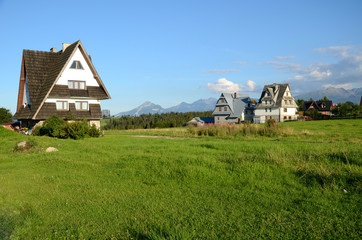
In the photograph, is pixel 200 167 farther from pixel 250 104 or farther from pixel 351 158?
pixel 250 104

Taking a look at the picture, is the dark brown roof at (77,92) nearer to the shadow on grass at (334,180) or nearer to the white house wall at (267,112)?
the shadow on grass at (334,180)

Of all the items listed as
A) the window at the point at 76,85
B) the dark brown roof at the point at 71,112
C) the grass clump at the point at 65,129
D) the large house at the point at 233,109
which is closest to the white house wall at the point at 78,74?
the window at the point at 76,85

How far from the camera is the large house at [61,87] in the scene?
30759 mm

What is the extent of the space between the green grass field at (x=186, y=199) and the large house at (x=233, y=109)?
67693 millimetres

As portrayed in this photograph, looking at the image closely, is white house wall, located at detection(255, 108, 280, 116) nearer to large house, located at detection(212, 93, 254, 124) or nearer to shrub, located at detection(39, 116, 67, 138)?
large house, located at detection(212, 93, 254, 124)

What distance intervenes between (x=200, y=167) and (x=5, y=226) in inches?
252

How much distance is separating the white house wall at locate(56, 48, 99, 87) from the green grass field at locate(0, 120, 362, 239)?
2149 centimetres

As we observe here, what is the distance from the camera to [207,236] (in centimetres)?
516

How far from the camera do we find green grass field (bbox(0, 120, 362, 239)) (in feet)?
18.1

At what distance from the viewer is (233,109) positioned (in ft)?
263

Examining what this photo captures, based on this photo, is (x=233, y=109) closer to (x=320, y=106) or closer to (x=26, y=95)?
(x=320, y=106)

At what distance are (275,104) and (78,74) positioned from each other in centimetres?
5684

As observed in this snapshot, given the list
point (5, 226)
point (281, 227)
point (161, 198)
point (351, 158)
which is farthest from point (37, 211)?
point (351, 158)

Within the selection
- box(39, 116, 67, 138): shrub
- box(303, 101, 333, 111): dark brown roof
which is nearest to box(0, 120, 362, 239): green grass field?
box(39, 116, 67, 138): shrub
